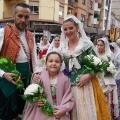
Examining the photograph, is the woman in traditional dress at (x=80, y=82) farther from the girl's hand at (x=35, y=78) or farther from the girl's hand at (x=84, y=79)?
the girl's hand at (x=35, y=78)

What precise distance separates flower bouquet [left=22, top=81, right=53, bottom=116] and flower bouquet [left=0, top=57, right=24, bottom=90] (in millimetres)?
144

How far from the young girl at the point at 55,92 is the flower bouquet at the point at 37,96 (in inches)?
2.0

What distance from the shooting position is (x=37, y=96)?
318 centimetres

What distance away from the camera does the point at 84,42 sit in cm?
374

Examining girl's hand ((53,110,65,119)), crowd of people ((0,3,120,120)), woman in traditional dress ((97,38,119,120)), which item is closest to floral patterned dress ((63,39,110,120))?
crowd of people ((0,3,120,120))

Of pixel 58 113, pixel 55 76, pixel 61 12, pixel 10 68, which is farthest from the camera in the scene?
pixel 61 12

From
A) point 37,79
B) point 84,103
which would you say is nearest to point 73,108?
point 84,103

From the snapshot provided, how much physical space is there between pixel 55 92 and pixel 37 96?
264mm

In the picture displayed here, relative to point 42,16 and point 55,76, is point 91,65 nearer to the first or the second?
point 55,76

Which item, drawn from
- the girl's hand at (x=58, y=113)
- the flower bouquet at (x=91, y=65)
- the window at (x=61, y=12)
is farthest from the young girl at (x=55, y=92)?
the window at (x=61, y=12)

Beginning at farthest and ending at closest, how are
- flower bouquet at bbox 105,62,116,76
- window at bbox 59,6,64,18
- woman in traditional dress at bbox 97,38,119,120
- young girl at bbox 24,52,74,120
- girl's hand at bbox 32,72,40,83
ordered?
window at bbox 59,6,64,18, woman in traditional dress at bbox 97,38,119,120, flower bouquet at bbox 105,62,116,76, girl's hand at bbox 32,72,40,83, young girl at bbox 24,52,74,120

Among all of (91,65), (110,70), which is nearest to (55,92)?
(91,65)

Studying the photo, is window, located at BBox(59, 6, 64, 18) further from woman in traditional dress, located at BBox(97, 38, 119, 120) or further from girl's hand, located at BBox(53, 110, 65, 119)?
girl's hand, located at BBox(53, 110, 65, 119)

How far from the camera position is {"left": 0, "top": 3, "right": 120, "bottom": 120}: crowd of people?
3.32 meters
